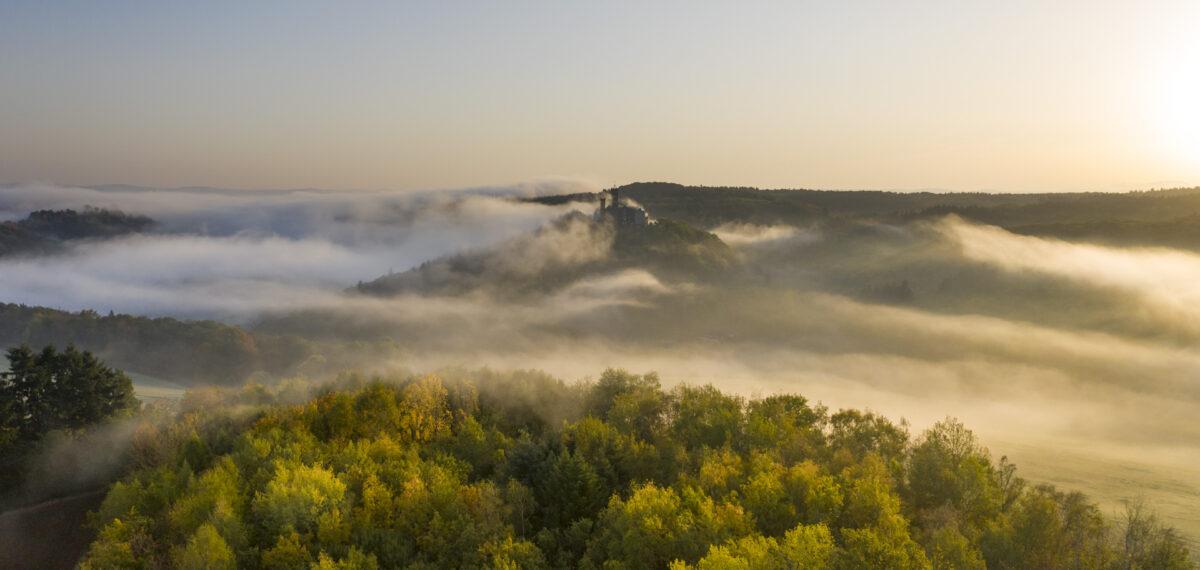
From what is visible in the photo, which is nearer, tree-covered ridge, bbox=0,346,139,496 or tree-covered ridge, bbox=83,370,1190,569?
tree-covered ridge, bbox=83,370,1190,569

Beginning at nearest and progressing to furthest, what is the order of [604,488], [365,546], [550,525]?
[365,546] → [550,525] → [604,488]

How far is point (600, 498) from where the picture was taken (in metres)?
69.9

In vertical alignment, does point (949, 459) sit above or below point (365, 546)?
above

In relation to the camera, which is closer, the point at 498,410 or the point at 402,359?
the point at 498,410

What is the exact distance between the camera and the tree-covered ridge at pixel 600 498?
178ft

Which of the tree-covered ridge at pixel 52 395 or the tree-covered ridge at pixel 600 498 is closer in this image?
the tree-covered ridge at pixel 600 498

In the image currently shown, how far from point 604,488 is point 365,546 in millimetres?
25185

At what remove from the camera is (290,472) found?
69.7 meters

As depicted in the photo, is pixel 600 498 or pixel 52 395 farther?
pixel 52 395

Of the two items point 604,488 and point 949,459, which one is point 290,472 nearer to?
point 604,488

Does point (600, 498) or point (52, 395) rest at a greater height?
point (52, 395)

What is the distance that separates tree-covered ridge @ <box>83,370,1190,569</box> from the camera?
178 ft

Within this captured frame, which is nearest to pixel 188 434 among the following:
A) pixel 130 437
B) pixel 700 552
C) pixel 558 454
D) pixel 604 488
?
pixel 130 437

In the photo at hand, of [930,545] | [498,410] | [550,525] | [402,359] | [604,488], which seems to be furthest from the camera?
[402,359]
